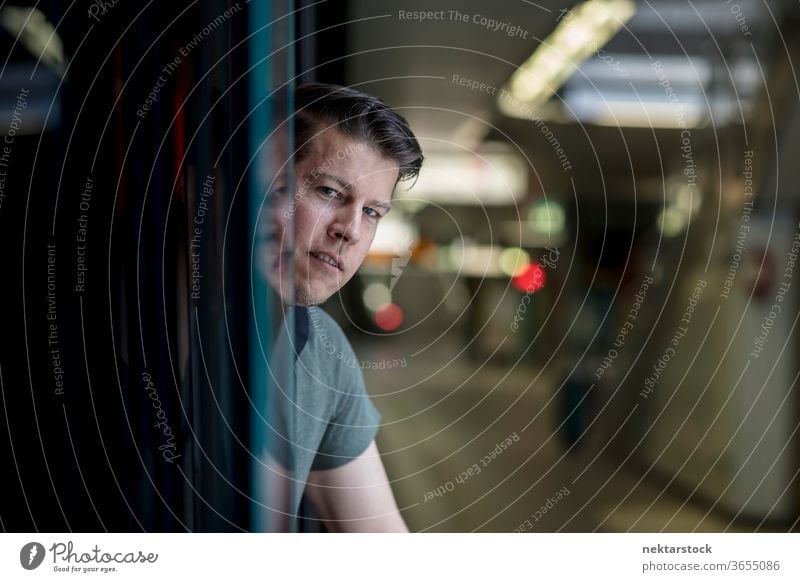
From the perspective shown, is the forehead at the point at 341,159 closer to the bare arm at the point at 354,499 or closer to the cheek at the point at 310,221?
the cheek at the point at 310,221

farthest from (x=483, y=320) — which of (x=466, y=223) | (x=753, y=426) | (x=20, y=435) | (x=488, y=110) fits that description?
(x=20, y=435)

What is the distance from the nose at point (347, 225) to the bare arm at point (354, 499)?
21cm

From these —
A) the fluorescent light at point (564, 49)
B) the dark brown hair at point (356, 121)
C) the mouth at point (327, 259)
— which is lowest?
the mouth at point (327, 259)

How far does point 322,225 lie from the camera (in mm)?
589

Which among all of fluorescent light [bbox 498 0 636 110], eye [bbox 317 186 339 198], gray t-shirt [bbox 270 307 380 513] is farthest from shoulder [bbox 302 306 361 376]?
fluorescent light [bbox 498 0 636 110]

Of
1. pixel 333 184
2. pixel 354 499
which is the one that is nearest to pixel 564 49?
pixel 333 184

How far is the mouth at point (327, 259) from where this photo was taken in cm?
60

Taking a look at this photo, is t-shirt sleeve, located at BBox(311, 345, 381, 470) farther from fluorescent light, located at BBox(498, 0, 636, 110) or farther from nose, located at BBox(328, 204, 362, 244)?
fluorescent light, located at BBox(498, 0, 636, 110)

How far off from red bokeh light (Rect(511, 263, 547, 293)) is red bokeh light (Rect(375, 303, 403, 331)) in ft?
0.38

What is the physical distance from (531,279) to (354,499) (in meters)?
0.28

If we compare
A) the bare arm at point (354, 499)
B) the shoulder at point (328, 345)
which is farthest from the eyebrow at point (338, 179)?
the bare arm at point (354, 499)

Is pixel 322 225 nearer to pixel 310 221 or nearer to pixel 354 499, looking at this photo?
pixel 310 221

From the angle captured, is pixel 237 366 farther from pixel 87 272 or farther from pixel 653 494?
pixel 653 494

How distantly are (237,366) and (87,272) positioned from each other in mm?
163
